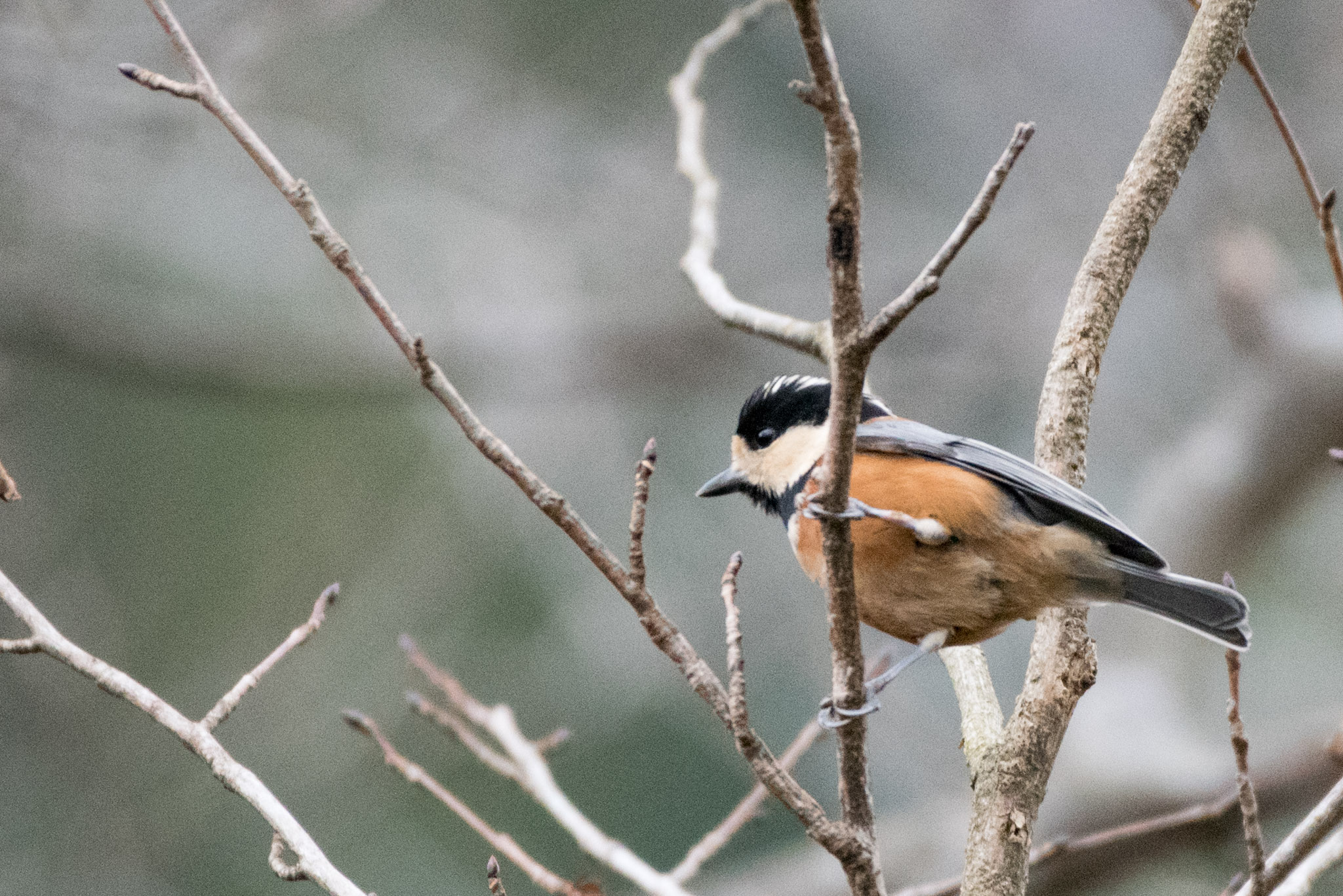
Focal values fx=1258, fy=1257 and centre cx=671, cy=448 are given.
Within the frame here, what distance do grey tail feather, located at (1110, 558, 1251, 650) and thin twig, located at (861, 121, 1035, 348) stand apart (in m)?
1.29

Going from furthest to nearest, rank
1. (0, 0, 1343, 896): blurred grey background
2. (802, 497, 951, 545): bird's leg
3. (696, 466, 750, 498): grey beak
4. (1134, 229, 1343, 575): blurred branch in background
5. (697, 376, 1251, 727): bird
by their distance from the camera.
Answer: (0, 0, 1343, 896): blurred grey background → (1134, 229, 1343, 575): blurred branch in background → (696, 466, 750, 498): grey beak → (697, 376, 1251, 727): bird → (802, 497, 951, 545): bird's leg

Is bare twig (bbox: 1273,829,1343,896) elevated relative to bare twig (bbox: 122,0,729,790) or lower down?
lower down

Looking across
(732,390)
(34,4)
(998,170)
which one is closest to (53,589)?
(34,4)

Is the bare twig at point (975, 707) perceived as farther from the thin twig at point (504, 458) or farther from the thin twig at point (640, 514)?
the thin twig at point (640, 514)

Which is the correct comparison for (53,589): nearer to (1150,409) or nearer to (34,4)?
(34,4)

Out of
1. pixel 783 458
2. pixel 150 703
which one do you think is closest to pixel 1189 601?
pixel 783 458

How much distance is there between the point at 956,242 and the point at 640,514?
1.76 ft

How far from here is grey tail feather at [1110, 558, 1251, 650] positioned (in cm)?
247

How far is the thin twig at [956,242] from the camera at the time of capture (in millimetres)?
1351

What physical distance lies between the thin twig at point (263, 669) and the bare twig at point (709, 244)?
1.37 m

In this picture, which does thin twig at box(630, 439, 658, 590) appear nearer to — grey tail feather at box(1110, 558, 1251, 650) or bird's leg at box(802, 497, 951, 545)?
bird's leg at box(802, 497, 951, 545)

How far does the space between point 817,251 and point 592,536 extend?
656 cm

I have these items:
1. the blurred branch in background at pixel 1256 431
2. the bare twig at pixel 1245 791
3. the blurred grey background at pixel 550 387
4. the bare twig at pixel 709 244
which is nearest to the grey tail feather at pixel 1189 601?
the bare twig at pixel 1245 791

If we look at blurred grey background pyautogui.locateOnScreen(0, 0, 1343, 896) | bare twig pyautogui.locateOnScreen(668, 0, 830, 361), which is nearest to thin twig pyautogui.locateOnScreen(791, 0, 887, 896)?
bare twig pyautogui.locateOnScreen(668, 0, 830, 361)
